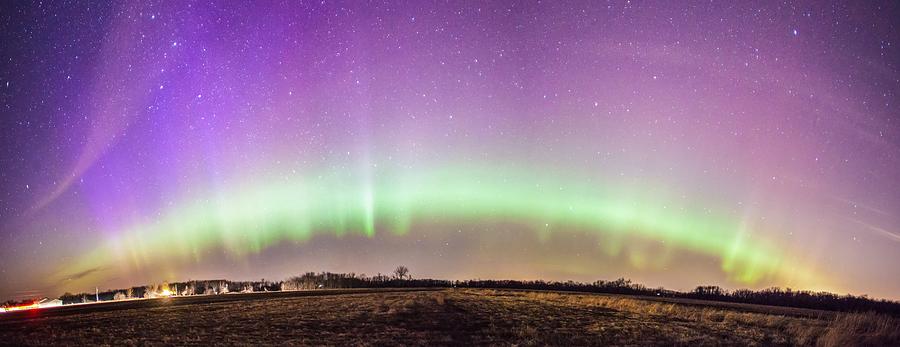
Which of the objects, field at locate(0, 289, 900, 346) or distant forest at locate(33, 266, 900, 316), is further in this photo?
distant forest at locate(33, 266, 900, 316)

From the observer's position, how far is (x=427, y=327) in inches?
971

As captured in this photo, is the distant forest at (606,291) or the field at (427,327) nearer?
the field at (427,327)

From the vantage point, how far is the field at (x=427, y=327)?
70.0ft

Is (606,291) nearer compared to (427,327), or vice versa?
(427,327)

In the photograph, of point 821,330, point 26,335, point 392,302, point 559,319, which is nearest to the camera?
point 26,335

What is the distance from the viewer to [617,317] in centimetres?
3006

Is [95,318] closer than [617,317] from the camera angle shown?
Yes

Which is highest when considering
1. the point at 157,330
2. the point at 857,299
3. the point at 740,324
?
the point at 157,330

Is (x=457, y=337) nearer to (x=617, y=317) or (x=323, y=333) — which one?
(x=323, y=333)

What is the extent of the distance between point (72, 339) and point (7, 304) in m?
30.4

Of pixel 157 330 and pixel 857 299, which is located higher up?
pixel 157 330

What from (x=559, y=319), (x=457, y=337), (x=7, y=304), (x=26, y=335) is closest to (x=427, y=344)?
(x=457, y=337)

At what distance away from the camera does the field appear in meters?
21.3

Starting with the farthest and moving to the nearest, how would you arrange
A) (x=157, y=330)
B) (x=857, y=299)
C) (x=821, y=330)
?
(x=857, y=299), (x=821, y=330), (x=157, y=330)
